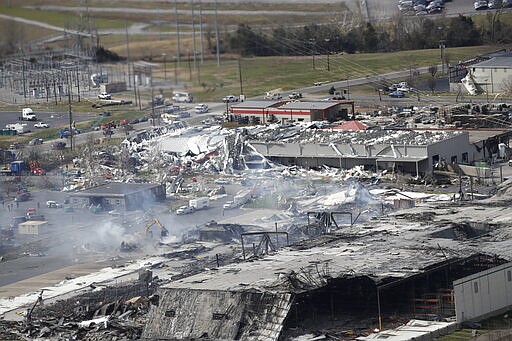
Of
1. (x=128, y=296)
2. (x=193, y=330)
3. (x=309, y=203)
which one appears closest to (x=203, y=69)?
(x=309, y=203)

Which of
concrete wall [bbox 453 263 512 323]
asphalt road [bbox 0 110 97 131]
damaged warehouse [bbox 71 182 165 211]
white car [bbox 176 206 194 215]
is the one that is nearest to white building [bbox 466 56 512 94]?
asphalt road [bbox 0 110 97 131]

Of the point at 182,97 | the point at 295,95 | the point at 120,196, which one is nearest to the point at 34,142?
the point at 182,97

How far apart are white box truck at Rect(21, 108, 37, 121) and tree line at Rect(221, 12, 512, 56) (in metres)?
6.15

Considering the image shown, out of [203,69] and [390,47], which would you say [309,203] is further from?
[390,47]

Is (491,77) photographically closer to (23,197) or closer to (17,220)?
(23,197)

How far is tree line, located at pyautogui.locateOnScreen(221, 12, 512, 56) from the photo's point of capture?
140 feet

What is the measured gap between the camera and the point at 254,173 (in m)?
33.0

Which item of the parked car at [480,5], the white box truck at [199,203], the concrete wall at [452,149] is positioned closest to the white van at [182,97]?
the white box truck at [199,203]

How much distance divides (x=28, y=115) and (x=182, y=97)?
603 cm

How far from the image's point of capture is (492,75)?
40.4 meters

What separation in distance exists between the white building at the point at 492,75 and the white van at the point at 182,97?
8.04m

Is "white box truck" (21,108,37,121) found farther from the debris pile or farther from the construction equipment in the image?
the debris pile

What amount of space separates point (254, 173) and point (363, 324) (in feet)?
44.7

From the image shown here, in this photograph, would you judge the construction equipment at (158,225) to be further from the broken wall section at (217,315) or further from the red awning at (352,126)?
the red awning at (352,126)
